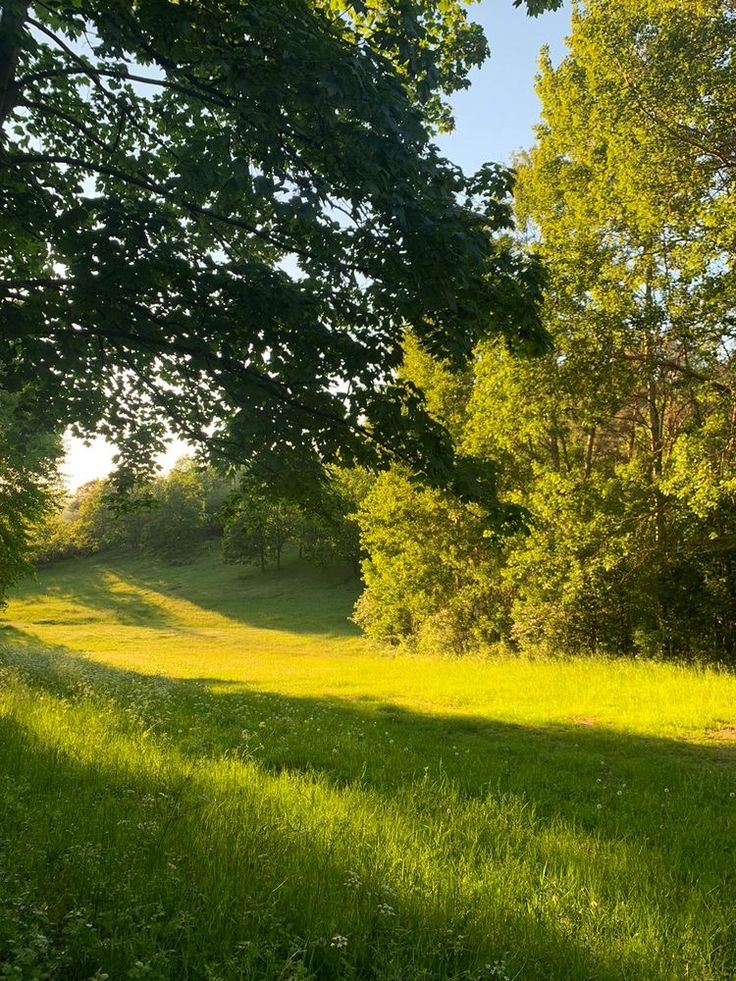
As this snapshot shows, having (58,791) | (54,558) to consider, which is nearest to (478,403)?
(58,791)

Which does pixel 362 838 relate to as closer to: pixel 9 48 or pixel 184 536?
pixel 9 48

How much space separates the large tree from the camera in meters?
5.03

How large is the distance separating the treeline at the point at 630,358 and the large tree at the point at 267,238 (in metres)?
5.16

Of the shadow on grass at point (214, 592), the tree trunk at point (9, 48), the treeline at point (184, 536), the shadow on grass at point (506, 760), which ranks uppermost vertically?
the tree trunk at point (9, 48)

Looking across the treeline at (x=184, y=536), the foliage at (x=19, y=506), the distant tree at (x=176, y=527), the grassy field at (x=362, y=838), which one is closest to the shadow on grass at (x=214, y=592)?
the treeline at (x=184, y=536)

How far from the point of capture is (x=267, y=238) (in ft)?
22.7

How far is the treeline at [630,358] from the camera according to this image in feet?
48.5

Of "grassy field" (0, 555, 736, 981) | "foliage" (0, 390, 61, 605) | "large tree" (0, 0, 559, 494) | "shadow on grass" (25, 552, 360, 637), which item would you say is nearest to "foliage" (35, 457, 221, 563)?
"shadow on grass" (25, 552, 360, 637)

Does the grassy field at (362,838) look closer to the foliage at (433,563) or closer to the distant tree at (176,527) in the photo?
the foliage at (433,563)

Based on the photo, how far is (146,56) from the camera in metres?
5.98

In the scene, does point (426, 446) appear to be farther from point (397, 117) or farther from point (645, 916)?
point (645, 916)

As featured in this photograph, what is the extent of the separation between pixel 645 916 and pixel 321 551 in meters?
60.1

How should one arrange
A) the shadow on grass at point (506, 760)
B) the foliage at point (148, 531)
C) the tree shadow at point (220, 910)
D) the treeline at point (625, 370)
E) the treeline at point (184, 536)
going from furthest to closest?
the foliage at point (148, 531) → the treeline at point (184, 536) → the treeline at point (625, 370) → the shadow on grass at point (506, 760) → the tree shadow at point (220, 910)

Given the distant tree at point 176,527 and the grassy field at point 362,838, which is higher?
the distant tree at point 176,527
